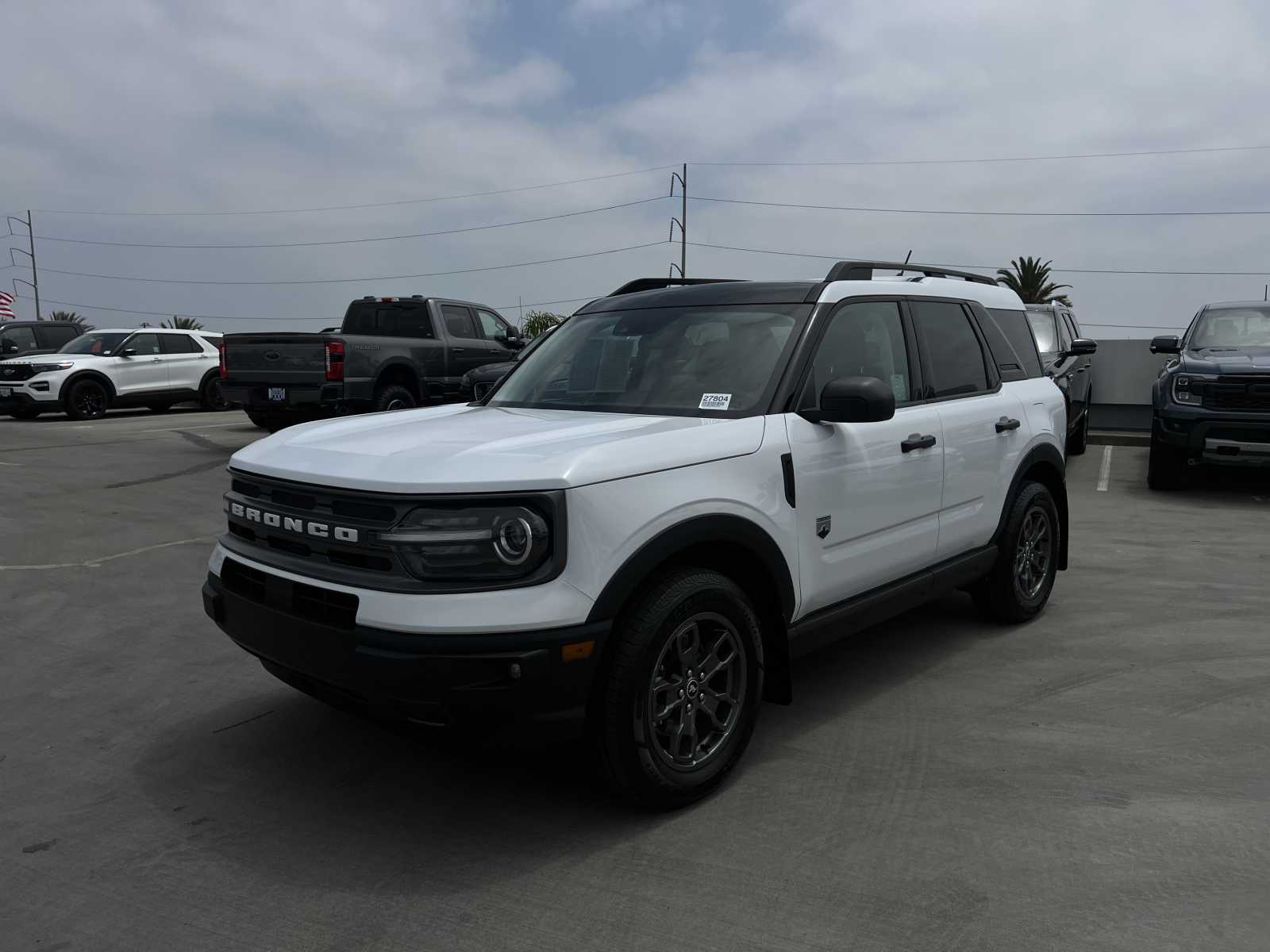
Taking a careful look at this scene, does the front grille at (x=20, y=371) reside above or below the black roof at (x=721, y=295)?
below

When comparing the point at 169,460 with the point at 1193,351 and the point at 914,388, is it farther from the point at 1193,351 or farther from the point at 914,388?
the point at 1193,351

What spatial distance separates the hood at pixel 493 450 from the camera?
9.70 ft

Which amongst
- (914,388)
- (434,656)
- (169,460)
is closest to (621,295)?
(914,388)

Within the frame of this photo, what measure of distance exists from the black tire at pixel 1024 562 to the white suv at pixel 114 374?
592 inches

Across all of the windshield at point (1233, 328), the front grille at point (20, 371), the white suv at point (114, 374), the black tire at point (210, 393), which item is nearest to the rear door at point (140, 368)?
the white suv at point (114, 374)

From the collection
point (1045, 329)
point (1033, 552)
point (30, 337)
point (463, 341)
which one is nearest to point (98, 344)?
point (30, 337)

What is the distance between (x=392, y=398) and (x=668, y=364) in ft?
Result: 32.4

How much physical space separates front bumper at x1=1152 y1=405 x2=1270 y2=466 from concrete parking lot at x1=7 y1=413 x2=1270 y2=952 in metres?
4.90

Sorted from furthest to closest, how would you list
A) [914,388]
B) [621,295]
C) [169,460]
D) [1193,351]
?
[169,460] < [1193,351] < [621,295] < [914,388]

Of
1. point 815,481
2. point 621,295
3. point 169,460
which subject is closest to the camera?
point 815,481

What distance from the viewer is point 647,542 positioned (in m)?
3.12

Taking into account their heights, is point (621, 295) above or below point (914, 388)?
above

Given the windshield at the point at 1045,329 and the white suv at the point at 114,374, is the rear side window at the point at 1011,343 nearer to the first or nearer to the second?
the windshield at the point at 1045,329

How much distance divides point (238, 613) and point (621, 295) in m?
2.42
